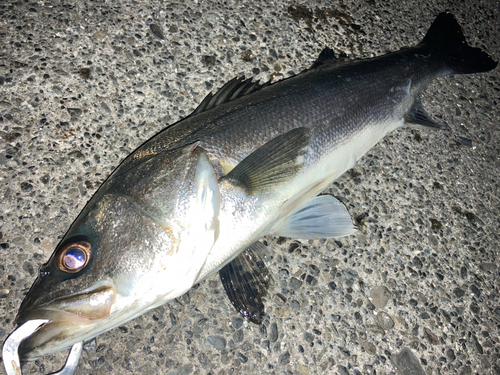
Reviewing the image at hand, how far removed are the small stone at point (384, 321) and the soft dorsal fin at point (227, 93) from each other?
1660 millimetres

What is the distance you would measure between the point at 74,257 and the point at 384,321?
1839 mm

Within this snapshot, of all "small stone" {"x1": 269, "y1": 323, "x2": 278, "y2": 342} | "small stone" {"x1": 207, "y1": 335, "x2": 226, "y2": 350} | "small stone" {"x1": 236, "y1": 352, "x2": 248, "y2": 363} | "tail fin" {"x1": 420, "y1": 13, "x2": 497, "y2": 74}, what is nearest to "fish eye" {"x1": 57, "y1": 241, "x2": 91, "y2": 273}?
"small stone" {"x1": 207, "y1": 335, "x2": 226, "y2": 350}

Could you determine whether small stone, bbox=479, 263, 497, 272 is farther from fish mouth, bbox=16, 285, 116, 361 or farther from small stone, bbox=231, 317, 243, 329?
fish mouth, bbox=16, 285, 116, 361

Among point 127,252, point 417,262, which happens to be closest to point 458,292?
point 417,262

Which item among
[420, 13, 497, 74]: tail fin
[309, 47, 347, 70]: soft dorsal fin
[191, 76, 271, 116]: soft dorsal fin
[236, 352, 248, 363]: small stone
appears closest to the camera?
[236, 352, 248, 363]: small stone

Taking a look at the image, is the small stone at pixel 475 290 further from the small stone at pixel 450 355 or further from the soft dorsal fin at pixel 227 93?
the soft dorsal fin at pixel 227 93

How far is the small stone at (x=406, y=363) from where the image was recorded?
2.14m

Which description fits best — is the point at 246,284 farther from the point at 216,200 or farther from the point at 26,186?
the point at 26,186

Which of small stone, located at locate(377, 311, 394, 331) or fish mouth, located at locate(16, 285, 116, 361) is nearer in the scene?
fish mouth, located at locate(16, 285, 116, 361)

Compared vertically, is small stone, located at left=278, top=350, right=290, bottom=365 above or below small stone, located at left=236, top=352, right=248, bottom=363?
below

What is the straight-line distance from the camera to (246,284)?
6.67ft

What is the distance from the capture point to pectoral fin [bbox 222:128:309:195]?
6.02 feet

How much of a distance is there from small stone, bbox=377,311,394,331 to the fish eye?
1.75m

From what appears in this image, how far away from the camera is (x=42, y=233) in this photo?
2057mm
